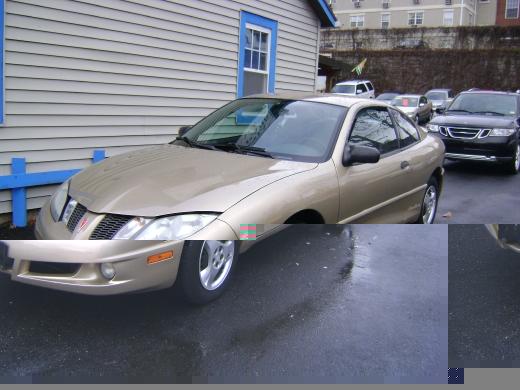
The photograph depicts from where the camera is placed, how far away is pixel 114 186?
149cm

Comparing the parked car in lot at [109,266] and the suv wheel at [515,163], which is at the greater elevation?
the parked car in lot at [109,266]

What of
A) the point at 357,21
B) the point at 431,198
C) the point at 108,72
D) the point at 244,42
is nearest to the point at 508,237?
the point at 431,198

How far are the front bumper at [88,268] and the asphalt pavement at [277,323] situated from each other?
0.09 ft

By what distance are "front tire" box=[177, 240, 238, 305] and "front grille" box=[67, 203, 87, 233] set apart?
0.33 metres

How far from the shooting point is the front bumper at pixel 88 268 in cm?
107

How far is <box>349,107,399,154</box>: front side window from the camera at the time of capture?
3.04 meters

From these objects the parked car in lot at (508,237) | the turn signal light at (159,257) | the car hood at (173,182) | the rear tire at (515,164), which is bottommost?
the rear tire at (515,164)

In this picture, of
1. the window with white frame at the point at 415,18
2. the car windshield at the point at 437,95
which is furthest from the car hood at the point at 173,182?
the window with white frame at the point at 415,18

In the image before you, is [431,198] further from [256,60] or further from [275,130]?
[256,60]

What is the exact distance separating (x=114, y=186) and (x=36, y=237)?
30cm

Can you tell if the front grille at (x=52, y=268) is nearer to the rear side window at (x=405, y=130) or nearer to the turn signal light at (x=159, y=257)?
the turn signal light at (x=159, y=257)

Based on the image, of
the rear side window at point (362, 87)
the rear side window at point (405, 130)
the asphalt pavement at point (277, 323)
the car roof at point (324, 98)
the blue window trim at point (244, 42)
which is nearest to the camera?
the asphalt pavement at point (277, 323)

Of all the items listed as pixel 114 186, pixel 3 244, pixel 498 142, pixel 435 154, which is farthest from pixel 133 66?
pixel 498 142

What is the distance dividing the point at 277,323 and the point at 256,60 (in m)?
7.81
